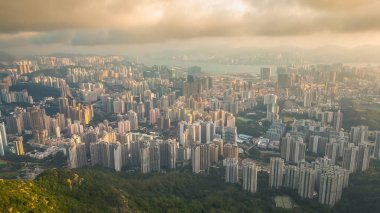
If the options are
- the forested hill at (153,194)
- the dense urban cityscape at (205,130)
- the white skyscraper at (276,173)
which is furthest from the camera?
the dense urban cityscape at (205,130)

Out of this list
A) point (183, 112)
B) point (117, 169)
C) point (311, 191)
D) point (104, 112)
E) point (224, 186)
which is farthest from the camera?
point (104, 112)

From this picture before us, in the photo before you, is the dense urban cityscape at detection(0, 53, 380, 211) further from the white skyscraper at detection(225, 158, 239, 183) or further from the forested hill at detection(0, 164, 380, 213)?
the forested hill at detection(0, 164, 380, 213)

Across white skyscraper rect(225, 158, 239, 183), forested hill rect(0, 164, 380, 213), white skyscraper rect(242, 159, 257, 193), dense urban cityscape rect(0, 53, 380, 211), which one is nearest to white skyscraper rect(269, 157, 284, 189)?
dense urban cityscape rect(0, 53, 380, 211)

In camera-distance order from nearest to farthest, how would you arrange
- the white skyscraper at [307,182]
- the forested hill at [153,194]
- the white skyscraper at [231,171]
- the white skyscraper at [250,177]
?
the forested hill at [153,194], the white skyscraper at [307,182], the white skyscraper at [250,177], the white skyscraper at [231,171]

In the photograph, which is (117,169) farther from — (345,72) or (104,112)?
(345,72)

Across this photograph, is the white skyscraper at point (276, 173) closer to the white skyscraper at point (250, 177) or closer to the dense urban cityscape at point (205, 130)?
the dense urban cityscape at point (205, 130)

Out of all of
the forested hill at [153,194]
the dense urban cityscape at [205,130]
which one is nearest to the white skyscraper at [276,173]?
the dense urban cityscape at [205,130]

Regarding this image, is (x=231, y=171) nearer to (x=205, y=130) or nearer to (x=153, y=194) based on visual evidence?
(x=153, y=194)

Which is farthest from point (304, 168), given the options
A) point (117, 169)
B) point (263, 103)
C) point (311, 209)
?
point (263, 103)

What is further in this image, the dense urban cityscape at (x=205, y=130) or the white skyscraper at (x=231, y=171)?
the dense urban cityscape at (x=205, y=130)
